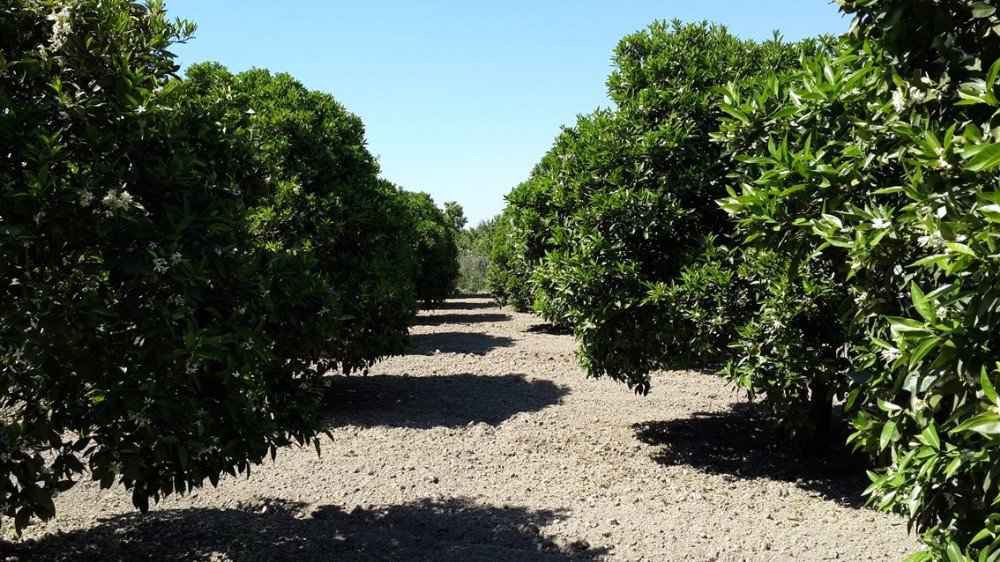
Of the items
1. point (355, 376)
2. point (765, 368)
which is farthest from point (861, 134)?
point (355, 376)

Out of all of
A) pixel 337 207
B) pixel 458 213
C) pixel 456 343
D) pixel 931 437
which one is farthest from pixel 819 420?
pixel 458 213

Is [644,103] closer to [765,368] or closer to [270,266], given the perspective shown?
[765,368]

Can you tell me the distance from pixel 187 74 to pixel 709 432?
29.1 feet

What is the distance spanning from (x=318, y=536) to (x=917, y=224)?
16.2 ft

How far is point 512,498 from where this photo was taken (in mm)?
7027

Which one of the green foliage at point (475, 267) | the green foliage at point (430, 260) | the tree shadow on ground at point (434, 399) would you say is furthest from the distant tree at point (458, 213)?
the tree shadow on ground at point (434, 399)

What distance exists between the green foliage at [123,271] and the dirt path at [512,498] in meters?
1.64

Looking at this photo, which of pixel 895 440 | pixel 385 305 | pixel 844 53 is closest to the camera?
pixel 895 440

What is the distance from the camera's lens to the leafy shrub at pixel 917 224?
7.89ft

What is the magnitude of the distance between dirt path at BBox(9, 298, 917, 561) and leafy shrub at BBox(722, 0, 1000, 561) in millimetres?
2909

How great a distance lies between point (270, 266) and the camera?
15.1 feet

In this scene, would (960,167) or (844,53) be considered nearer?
(960,167)

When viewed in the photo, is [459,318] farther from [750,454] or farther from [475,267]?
[475,267]

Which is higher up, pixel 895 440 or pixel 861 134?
pixel 861 134
